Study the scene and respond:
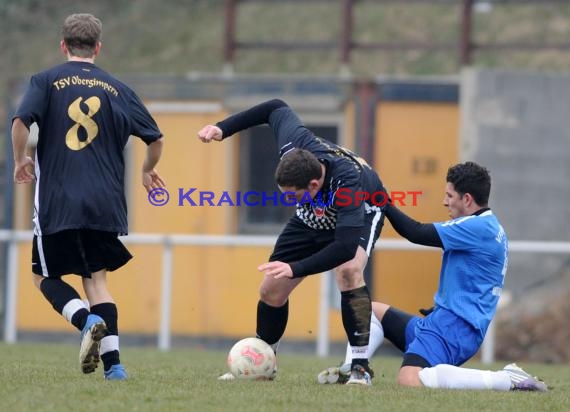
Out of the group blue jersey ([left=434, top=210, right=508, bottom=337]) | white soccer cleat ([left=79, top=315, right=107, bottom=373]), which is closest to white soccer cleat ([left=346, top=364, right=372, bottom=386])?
blue jersey ([left=434, top=210, right=508, bottom=337])

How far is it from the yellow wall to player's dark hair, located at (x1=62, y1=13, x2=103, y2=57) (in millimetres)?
7289

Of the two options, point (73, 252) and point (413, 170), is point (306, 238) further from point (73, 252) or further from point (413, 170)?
point (413, 170)

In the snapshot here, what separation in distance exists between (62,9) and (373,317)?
14.0m

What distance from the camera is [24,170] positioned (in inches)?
274

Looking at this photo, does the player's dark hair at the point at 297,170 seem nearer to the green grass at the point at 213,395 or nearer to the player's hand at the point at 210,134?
the player's hand at the point at 210,134

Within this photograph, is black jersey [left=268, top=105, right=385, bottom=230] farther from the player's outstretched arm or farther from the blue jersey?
the player's outstretched arm

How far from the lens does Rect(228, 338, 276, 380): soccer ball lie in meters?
7.44

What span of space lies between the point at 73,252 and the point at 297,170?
132 centimetres

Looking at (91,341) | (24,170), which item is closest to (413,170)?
(24,170)

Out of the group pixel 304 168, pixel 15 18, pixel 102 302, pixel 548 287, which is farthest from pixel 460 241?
pixel 15 18

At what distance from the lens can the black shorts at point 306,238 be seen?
24.5 ft

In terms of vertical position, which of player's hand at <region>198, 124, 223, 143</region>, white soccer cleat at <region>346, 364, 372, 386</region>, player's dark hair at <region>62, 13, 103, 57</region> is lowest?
white soccer cleat at <region>346, 364, 372, 386</region>

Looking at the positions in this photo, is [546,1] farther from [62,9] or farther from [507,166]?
[62,9]

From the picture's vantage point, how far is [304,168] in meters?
6.91
